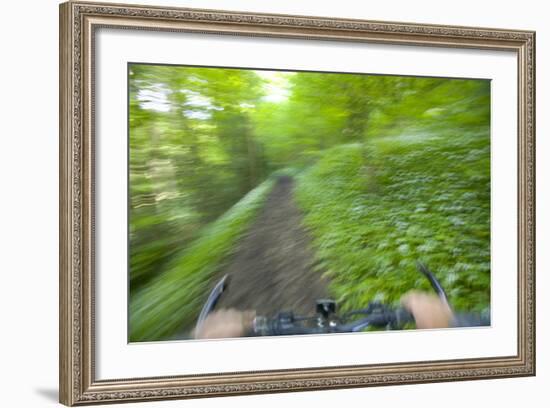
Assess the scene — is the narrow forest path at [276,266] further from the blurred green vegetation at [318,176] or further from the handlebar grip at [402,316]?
the handlebar grip at [402,316]

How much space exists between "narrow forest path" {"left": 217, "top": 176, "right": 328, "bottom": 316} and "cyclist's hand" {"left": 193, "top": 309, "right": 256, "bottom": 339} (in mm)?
19

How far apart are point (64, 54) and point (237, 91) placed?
0.48 m

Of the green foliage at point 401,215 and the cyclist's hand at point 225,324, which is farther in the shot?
the green foliage at point 401,215

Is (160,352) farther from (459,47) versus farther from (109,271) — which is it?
(459,47)

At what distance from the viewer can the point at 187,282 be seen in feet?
9.15

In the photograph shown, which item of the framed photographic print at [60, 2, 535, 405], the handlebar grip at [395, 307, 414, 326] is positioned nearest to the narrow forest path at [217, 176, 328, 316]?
the framed photographic print at [60, 2, 535, 405]

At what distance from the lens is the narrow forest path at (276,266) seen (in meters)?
2.85

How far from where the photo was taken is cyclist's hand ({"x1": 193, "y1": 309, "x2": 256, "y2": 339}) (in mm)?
2812

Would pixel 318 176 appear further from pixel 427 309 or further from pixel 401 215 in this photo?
pixel 427 309

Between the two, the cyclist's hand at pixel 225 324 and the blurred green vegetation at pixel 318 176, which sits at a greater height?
the blurred green vegetation at pixel 318 176

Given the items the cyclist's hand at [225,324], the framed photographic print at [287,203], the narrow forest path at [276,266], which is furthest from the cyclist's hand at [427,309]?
the cyclist's hand at [225,324]

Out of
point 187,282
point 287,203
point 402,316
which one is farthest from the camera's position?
point 402,316

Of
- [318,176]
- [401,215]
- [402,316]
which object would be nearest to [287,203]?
[318,176]

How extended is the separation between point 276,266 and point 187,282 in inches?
10.2
